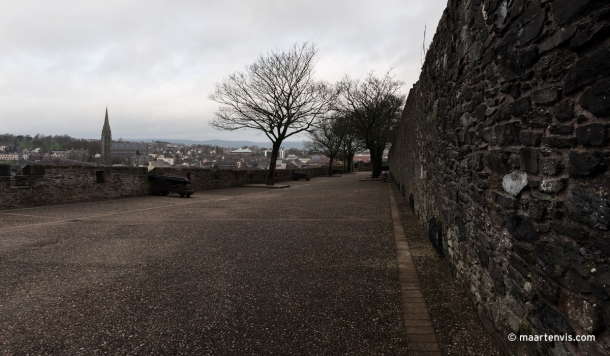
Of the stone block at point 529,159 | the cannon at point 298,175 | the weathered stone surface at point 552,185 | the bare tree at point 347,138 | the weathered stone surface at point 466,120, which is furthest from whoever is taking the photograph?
the cannon at point 298,175

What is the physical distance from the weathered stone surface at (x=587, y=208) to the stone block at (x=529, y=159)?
0.36 metres

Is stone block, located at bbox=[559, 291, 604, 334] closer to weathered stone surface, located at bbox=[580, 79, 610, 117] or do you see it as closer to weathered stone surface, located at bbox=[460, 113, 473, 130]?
weathered stone surface, located at bbox=[580, 79, 610, 117]

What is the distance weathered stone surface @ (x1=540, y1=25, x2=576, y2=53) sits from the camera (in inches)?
64.8

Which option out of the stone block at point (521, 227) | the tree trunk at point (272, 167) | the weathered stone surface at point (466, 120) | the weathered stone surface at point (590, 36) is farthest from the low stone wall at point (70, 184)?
the weathered stone surface at point (590, 36)

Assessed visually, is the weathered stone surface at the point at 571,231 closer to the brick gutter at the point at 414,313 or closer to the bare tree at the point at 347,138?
the brick gutter at the point at 414,313

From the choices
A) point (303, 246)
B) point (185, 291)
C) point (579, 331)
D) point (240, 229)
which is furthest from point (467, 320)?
point (240, 229)

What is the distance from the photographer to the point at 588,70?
1529 millimetres

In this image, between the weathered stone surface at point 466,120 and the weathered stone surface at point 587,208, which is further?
the weathered stone surface at point 466,120

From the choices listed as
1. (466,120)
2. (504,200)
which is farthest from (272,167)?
(504,200)

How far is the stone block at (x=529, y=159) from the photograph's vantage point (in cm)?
201

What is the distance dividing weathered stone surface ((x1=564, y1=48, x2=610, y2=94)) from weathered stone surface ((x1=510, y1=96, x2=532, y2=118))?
0.39 metres

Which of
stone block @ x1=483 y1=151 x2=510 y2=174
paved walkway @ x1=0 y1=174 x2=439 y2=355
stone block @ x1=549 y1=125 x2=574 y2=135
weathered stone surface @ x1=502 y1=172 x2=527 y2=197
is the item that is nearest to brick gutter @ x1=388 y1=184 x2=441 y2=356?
paved walkway @ x1=0 y1=174 x2=439 y2=355

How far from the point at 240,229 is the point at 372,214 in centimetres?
347

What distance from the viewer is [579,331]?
5.25 feet
